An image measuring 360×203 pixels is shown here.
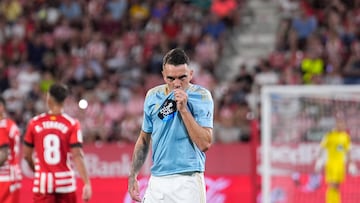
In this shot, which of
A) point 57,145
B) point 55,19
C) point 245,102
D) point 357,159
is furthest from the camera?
point 55,19

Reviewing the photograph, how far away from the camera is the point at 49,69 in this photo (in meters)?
20.9

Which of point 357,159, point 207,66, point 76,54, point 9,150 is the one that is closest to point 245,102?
point 207,66

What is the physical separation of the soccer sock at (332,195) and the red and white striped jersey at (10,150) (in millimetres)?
5932

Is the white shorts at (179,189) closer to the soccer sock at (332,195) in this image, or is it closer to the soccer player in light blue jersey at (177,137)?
the soccer player in light blue jersey at (177,137)

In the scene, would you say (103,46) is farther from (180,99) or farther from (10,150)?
(180,99)

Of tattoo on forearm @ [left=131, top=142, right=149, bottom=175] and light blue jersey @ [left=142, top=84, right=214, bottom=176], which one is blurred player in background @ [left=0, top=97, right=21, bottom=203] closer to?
tattoo on forearm @ [left=131, top=142, right=149, bottom=175]

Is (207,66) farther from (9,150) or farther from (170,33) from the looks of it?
(9,150)

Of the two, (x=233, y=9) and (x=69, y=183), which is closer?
(x=69, y=183)

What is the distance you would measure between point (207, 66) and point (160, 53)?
117 cm

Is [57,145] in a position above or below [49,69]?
below

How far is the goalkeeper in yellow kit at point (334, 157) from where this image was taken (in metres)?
15.0

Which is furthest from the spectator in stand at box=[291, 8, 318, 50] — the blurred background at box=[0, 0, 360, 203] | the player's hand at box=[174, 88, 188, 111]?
the player's hand at box=[174, 88, 188, 111]

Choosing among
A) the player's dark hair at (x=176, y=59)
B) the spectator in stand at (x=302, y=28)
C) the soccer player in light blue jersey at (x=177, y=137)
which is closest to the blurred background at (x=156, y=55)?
the spectator in stand at (x=302, y=28)

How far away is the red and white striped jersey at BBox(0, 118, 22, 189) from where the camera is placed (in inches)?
396
